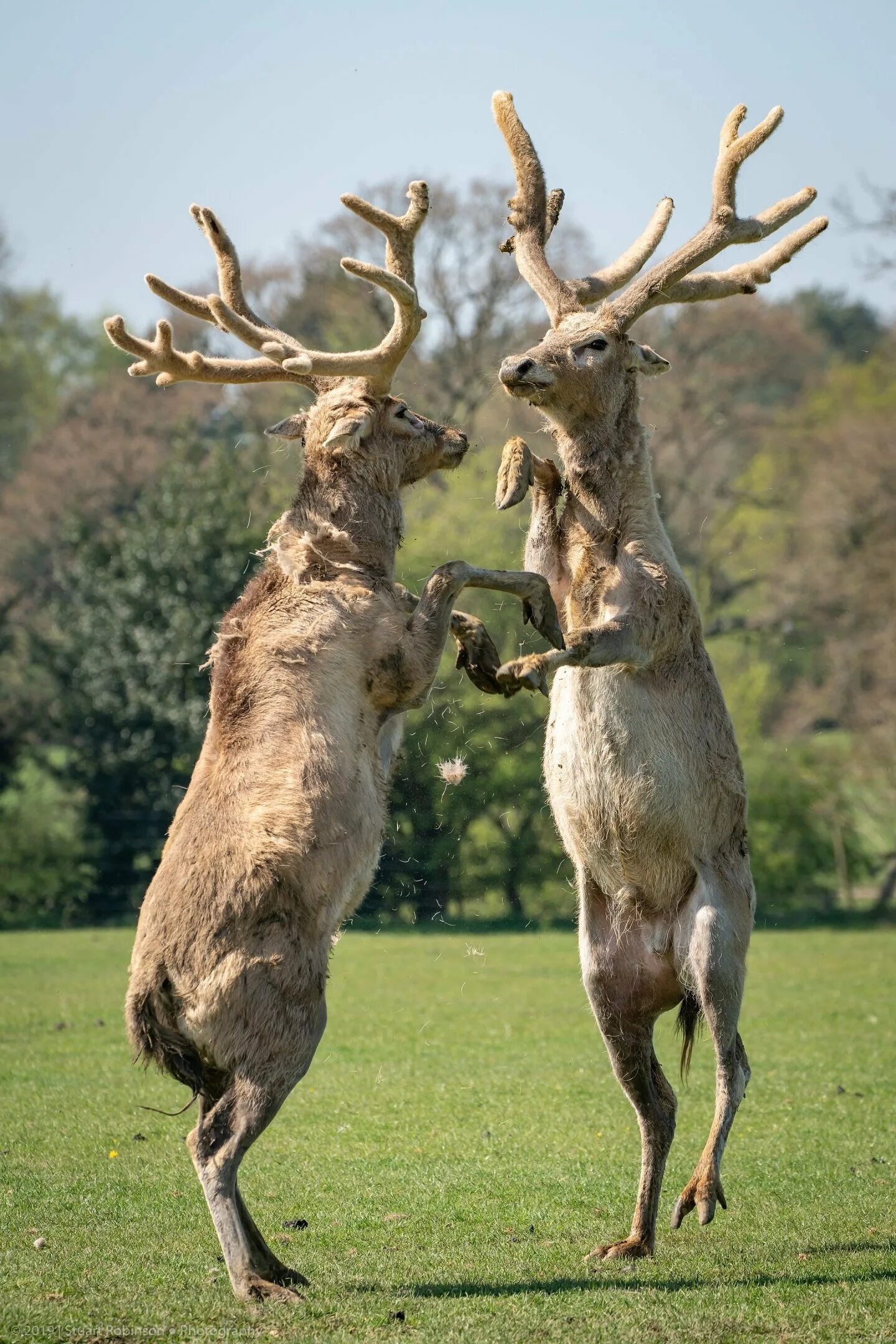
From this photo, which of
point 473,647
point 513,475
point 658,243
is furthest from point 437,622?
point 658,243

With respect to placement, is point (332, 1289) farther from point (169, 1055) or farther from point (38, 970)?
point (38, 970)

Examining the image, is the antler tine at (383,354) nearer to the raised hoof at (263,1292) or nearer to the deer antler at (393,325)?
the deer antler at (393,325)

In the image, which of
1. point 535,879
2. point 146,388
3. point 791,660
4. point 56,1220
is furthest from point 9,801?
point 56,1220

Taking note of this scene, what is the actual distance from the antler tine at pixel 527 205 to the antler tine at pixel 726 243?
0.41 meters

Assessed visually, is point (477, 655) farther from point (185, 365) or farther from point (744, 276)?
point (744, 276)

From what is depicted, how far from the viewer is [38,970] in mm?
18406

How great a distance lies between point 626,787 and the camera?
24.4ft

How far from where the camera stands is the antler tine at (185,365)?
8008 mm

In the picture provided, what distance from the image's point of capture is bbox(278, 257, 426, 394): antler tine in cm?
756

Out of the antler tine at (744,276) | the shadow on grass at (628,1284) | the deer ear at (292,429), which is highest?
the antler tine at (744,276)

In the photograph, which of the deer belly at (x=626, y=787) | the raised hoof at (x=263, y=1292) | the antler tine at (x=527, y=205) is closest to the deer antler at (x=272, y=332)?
the antler tine at (x=527, y=205)

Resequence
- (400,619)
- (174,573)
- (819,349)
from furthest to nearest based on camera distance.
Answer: (819,349), (174,573), (400,619)

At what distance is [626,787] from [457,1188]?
2.62 m

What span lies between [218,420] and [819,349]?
23.3m
